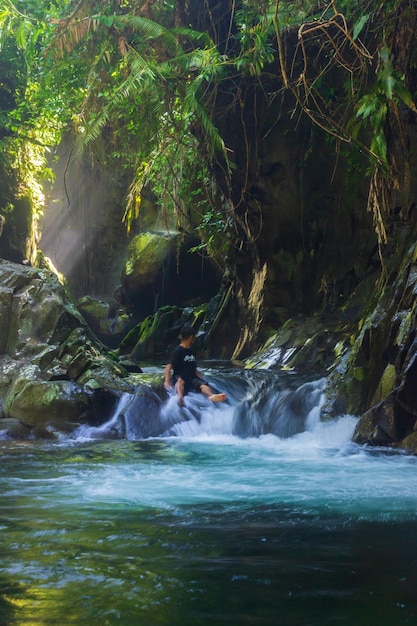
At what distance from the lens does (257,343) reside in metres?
14.7

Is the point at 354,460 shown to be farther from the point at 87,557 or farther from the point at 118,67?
the point at 118,67

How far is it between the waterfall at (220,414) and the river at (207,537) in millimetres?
1336

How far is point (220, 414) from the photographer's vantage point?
9.68 metres

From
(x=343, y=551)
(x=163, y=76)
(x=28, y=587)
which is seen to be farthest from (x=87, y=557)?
(x=163, y=76)

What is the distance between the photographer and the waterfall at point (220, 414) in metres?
8.88

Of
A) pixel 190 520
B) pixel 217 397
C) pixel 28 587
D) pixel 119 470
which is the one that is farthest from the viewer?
pixel 217 397

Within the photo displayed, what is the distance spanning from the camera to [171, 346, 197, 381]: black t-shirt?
9820 mm

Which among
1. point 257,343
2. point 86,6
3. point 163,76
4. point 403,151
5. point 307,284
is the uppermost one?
point 86,6

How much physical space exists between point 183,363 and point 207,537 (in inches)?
236

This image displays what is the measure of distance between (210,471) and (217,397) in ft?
9.35

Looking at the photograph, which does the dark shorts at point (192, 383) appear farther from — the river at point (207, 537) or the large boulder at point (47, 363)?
the river at point (207, 537)

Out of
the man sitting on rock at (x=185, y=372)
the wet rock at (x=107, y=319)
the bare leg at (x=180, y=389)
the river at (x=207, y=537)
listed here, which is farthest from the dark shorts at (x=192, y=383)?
the wet rock at (x=107, y=319)

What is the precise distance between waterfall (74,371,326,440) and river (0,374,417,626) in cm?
134

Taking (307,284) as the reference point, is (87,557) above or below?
below
